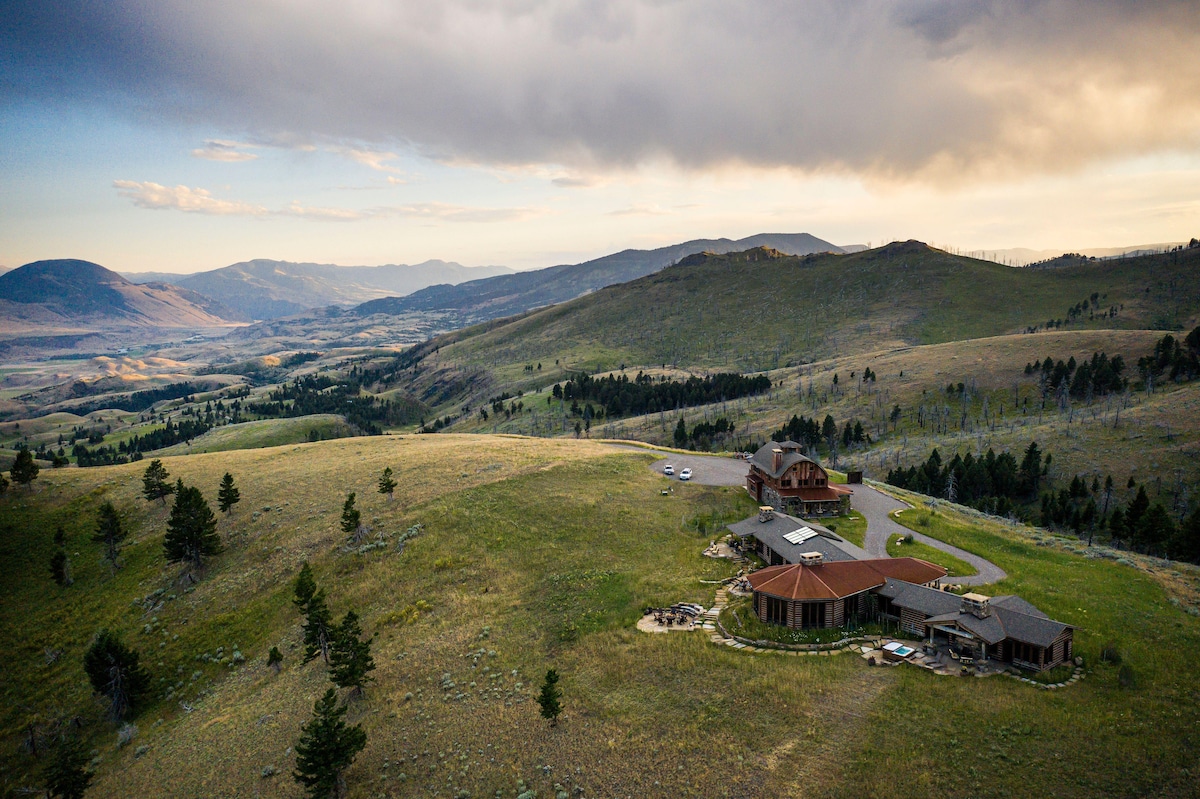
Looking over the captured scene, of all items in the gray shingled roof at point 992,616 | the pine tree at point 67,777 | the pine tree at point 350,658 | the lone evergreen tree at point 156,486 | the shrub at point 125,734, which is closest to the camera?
the gray shingled roof at point 992,616

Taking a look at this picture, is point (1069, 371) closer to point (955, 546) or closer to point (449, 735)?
point (955, 546)

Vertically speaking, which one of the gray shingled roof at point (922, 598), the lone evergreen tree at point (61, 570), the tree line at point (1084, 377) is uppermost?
the tree line at point (1084, 377)

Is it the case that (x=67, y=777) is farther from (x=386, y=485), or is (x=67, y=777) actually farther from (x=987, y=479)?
(x=987, y=479)

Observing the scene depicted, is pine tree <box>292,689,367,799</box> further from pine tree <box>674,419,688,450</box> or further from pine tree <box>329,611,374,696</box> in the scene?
pine tree <box>674,419,688,450</box>

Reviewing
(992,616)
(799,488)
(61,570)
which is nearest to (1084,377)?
(799,488)

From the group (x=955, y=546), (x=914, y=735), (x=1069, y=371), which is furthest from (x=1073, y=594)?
(x=1069, y=371)

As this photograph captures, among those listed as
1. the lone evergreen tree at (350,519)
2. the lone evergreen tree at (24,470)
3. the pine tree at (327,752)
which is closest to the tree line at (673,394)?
the lone evergreen tree at (350,519)

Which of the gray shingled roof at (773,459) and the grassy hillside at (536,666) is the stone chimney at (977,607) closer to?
the grassy hillside at (536,666)
